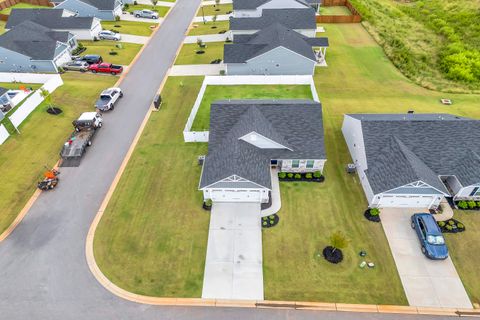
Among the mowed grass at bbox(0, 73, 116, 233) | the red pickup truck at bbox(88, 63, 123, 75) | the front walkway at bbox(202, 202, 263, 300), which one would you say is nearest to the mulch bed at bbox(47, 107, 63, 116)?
the mowed grass at bbox(0, 73, 116, 233)

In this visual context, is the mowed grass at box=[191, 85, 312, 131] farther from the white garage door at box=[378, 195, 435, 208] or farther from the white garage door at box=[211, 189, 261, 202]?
the white garage door at box=[378, 195, 435, 208]

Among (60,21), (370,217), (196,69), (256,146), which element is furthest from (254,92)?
(60,21)

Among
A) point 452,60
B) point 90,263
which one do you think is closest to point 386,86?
point 452,60

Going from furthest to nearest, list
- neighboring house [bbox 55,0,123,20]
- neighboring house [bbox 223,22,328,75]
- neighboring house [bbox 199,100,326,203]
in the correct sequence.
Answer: neighboring house [bbox 55,0,123,20]
neighboring house [bbox 223,22,328,75]
neighboring house [bbox 199,100,326,203]

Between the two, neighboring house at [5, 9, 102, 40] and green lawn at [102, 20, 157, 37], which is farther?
green lawn at [102, 20, 157, 37]

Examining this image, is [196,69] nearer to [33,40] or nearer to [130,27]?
[130,27]

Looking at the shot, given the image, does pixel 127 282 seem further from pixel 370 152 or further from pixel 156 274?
pixel 370 152
